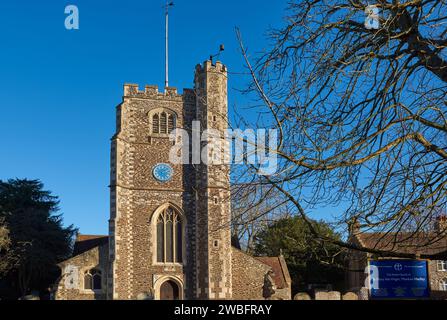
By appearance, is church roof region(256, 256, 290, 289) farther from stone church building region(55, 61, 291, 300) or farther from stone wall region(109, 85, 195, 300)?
stone wall region(109, 85, 195, 300)

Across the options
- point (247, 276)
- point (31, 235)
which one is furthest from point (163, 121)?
point (31, 235)

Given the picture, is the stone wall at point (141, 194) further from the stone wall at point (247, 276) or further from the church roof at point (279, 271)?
the church roof at point (279, 271)

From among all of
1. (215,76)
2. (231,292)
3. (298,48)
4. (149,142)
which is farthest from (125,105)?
(298,48)

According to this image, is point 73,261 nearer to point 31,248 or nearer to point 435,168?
point 31,248

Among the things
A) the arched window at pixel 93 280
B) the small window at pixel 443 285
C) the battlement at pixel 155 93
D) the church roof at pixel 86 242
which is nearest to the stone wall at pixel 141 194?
the battlement at pixel 155 93

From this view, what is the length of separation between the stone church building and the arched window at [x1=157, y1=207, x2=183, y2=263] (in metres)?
0.05

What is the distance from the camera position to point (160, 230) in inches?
1191

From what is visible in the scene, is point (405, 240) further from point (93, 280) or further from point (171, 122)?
point (171, 122)

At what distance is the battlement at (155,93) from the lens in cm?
3116

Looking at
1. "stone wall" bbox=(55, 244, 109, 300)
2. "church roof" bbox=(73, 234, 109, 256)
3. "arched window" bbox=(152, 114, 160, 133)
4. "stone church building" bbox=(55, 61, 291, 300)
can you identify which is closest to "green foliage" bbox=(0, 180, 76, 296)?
"church roof" bbox=(73, 234, 109, 256)

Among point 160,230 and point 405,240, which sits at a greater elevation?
point 160,230

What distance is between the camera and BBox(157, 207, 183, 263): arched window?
30.0 m

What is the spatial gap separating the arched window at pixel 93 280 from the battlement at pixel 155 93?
31.5 ft

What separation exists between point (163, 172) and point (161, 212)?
2173 millimetres
